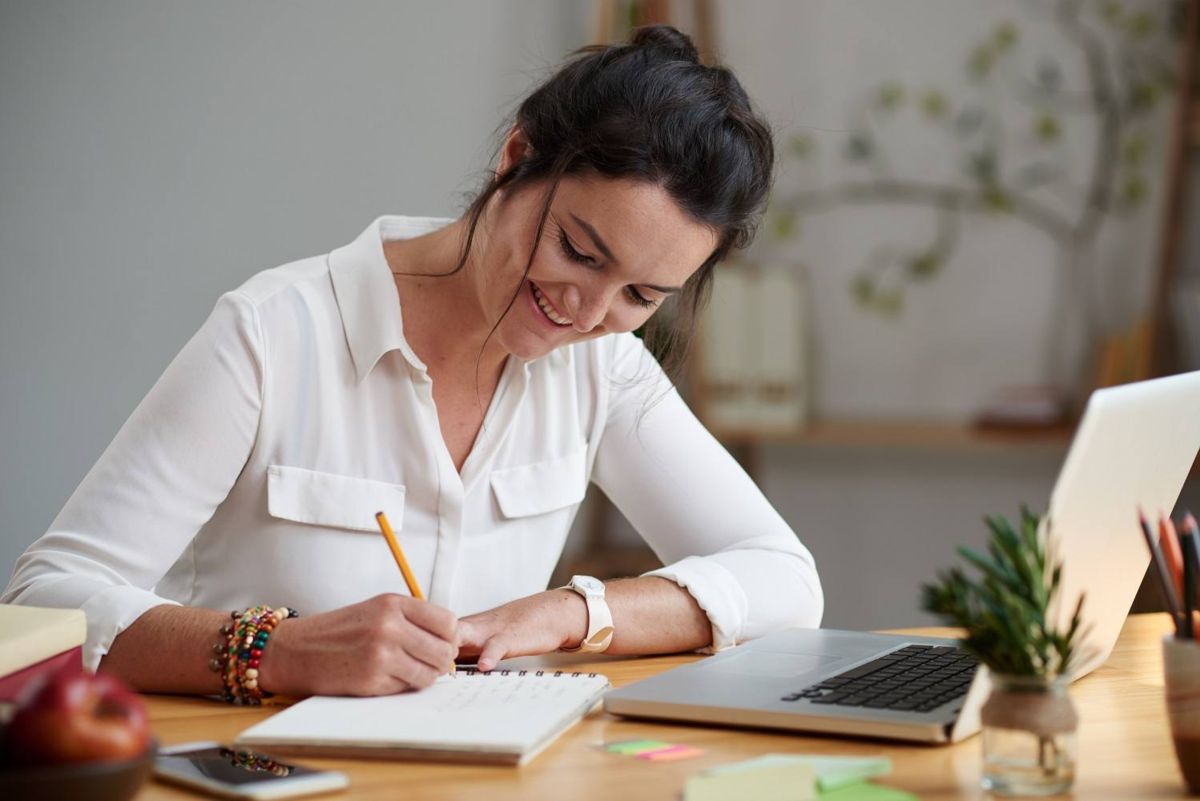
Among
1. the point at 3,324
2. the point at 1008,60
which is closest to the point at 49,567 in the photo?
the point at 3,324

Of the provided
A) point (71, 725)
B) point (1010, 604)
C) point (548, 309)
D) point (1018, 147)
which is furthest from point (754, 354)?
point (71, 725)

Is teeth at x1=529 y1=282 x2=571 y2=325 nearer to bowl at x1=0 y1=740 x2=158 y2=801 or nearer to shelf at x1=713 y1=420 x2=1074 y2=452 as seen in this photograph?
bowl at x1=0 y1=740 x2=158 y2=801

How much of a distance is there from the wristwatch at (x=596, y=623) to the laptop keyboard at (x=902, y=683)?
10.7 inches

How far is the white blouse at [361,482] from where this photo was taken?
1338 mm

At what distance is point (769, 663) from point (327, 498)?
55 centimetres

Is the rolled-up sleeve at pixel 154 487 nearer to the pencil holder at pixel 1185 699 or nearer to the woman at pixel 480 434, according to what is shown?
the woman at pixel 480 434

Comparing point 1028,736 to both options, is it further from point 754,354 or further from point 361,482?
point 754,354

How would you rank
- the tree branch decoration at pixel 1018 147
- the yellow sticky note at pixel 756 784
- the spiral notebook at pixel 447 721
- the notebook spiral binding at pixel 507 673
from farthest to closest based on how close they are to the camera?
the tree branch decoration at pixel 1018 147 < the notebook spiral binding at pixel 507 673 < the spiral notebook at pixel 447 721 < the yellow sticky note at pixel 756 784

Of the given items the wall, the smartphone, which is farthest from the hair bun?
the wall

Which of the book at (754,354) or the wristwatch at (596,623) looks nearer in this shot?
the wristwatch at (596,623)

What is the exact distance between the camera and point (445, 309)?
5.18ft

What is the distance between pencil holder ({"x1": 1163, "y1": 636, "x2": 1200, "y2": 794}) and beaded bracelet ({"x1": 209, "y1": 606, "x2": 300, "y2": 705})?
0.71m

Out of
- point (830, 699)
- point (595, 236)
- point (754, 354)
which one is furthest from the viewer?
point (754, 354)

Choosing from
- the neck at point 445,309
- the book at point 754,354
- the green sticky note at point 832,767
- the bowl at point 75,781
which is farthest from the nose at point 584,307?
the book at point 754,354
